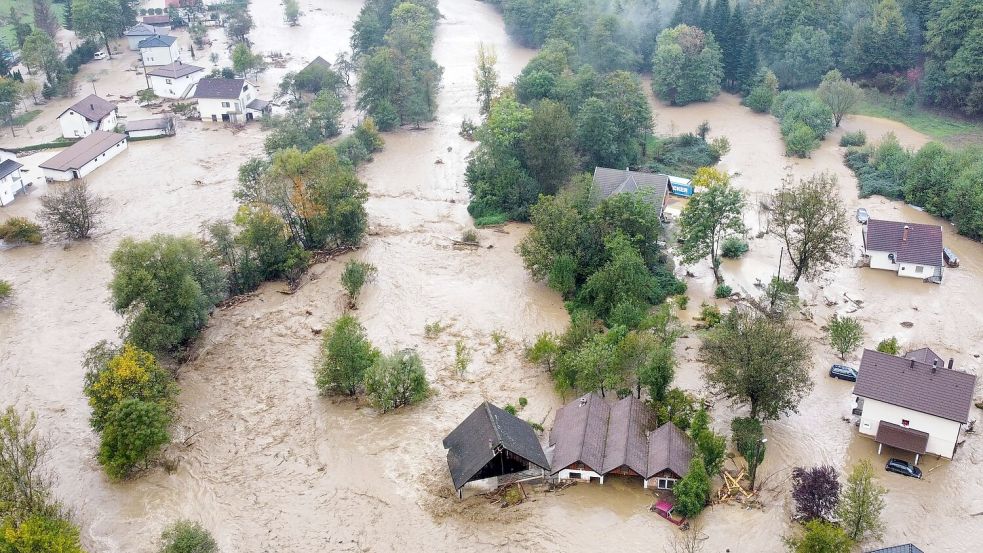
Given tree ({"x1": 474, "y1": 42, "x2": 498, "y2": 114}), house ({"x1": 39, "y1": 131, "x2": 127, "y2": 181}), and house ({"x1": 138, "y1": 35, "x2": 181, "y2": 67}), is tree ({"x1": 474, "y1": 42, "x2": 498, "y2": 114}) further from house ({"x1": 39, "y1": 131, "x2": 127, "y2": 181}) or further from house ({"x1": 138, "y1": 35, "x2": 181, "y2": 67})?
house ({"x1": 138, "y1": 35, "x2": 181, "y2": 67})

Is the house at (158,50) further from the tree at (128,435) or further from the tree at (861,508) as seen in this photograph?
the tree at (861,508)

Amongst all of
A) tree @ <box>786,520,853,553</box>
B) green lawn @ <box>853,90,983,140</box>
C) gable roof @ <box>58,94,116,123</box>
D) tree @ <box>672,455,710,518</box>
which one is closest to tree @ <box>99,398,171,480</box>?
tree @ <box>672,455,710,518</box>

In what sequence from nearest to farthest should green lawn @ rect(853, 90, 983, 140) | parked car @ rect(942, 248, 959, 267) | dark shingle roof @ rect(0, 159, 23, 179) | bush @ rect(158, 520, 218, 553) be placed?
bush @ rect(158, 520, 218, 553)
parked car @ rect(942, 248, 959, 267)
dark shingle roof @ rect(0, 159, 23, 179)
green lawn @ rect(853, 90, 983, 140)

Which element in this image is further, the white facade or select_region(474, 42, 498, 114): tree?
select_region(474, 42, 498, 114): tree

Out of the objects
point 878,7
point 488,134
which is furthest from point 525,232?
point 878,7

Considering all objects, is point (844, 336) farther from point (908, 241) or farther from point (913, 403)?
point (908, 241)

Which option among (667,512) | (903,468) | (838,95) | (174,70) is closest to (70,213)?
(174,70)
